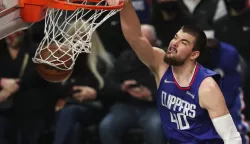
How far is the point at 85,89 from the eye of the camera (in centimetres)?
465

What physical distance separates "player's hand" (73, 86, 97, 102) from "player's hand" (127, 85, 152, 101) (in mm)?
320

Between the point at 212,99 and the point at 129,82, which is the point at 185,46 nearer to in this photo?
the point at 212,99

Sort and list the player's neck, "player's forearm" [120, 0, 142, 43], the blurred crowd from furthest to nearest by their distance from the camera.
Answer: the blurred crowd, the player's neck, "player's forearm" [120, 0, 142, 43]

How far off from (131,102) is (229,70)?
818 mm

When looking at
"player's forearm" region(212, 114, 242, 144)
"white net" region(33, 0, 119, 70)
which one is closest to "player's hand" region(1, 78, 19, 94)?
"white net" region(33, 0, 119, 70)

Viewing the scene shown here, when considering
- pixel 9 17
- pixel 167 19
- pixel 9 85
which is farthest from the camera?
pixel 167 19

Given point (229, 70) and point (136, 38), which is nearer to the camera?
point (136, 38)

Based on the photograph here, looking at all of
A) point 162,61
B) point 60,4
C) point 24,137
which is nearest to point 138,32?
point 162,61

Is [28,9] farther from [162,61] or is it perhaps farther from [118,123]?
[118,123]

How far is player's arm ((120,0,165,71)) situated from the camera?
3.56m

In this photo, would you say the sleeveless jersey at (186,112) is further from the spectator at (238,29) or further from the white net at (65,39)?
the spectator at (238,29)

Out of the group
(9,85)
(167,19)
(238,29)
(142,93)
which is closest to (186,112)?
(142,93)

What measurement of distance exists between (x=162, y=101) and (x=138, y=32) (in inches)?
18.4

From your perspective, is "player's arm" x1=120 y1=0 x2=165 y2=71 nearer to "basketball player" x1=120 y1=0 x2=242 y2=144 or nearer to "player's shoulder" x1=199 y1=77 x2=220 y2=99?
"basketball player" x1=120 y1=0 x2=242 y2=144
